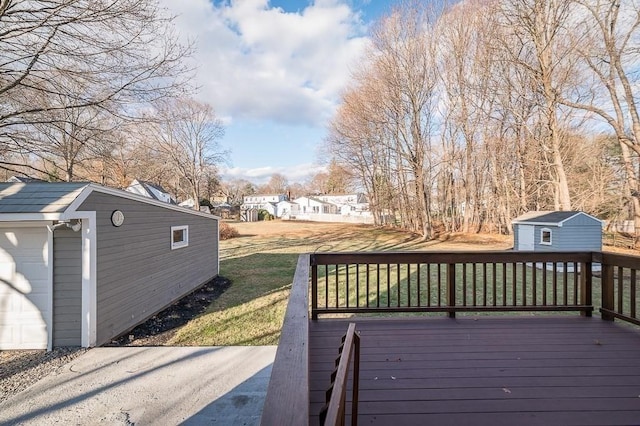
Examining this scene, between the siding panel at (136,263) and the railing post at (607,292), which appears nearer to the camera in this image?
the railing post at (607,292)

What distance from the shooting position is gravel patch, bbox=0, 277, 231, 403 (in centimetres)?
346

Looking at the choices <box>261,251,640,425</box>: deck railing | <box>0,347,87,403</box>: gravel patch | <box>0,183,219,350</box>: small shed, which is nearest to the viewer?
<box>261,251,640,425</box>: deck railing

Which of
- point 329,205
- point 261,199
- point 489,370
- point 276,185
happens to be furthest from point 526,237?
point 276,185

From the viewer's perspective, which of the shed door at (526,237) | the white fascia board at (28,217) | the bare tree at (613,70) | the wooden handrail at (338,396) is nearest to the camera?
the wooden handrail at (338,396)

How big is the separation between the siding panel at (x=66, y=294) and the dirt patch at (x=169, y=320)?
52cm

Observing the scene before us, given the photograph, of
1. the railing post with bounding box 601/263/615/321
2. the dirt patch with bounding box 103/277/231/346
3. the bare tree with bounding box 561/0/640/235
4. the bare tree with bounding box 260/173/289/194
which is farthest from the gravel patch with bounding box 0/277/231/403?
the bare tree with bounding box 260/173/289/194

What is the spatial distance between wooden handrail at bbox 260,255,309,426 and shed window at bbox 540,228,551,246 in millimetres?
10328

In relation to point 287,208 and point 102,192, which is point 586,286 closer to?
point 102,192

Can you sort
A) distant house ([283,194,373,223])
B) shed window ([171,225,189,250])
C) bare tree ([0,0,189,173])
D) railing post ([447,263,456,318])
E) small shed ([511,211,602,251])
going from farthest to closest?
distant house ([283,194,373,223])
small shed ([511,211,602,251])
shed window ([171,225,189,250])
bare tree ([0,0,189,173])
railing post ([447,263,456,318])

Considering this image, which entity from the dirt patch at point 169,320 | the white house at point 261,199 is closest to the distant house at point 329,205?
the white house at point 261,199

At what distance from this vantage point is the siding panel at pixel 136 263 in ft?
15.1

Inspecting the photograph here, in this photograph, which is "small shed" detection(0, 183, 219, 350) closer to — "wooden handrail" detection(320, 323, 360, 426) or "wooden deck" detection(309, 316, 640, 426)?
"wooden deck" detection(309, 316, 640, 426)

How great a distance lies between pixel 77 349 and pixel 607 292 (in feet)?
21.2

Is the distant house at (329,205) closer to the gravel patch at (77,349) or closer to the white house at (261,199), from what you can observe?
the white house at (261,199)
